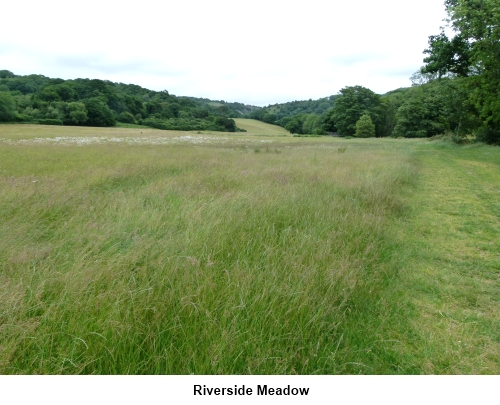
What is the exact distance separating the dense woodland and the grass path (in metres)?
17.7

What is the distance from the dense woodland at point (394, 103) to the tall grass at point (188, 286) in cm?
2140

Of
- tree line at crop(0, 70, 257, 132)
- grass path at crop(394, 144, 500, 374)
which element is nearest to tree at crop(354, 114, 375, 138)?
tree line at crop(0, 70, 257, 132)

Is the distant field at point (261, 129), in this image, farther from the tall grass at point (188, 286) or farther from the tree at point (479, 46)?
the tall grass at point (188, 286)

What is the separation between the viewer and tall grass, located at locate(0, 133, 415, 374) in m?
2.07

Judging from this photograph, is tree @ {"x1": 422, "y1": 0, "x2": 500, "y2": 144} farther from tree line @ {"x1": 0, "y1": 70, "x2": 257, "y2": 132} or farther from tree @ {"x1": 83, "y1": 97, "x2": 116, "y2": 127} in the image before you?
tree @ {"x1": 83, "y1": 97, "x2": 116, "y2": 127}

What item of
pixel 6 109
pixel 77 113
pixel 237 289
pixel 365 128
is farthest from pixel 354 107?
pixel 237 289

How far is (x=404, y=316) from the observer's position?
3006 mm

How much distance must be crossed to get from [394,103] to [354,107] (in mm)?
13858

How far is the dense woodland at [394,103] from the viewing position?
19469 millimetres

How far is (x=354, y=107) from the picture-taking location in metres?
82.5

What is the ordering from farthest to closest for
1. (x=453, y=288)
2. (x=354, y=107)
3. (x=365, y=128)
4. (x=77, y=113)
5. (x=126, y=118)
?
(x=126, y=118) → (x=354, y=107) → (x=365, y=128) → (x=77, y=113) → (x=453, y=288)

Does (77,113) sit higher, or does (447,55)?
(447,55)

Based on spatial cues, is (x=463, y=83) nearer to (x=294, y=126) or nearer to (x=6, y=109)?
(x=6, y=109)

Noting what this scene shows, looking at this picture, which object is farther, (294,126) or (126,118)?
(294,126)
